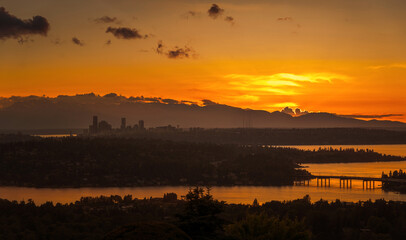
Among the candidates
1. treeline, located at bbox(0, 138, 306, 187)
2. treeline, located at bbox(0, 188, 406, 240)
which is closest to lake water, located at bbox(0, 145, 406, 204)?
treeline, located at bbox(0, 138, 306, 187)

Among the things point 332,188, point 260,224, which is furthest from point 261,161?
point 260,224

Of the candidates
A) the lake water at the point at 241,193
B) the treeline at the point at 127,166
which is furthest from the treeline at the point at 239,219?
the treeline at the point at 127,166

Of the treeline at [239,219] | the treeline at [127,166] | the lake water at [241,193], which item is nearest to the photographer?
the treeline at [239,219]

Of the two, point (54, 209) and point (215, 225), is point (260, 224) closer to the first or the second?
point (215, 225)

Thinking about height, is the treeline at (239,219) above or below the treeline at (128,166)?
below

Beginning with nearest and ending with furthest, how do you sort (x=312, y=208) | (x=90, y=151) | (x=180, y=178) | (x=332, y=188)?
(x=312, y=208) → (x=332, y=188) → (x=180, y=178) → (x=90, y=151)

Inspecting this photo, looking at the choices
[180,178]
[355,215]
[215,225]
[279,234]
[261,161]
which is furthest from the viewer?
[261,161]

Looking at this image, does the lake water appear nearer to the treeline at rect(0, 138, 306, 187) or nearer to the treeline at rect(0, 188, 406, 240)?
the treeline at rect(0, 138, 306, 187)

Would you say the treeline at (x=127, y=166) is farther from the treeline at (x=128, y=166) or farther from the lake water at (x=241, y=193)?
the lake water at (x=241, y=193)
